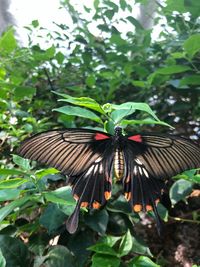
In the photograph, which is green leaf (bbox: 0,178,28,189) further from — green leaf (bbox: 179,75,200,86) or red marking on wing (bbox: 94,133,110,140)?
green leaf (bbox: 179,75,200,86)

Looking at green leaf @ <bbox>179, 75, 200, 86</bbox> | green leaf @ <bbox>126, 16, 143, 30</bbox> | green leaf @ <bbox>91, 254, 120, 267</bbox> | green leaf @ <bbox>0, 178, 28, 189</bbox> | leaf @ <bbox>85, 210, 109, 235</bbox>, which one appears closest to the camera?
green leaf @ <bbox>0, 178, 28, 189</bbox>

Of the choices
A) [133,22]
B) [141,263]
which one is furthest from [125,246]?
[133,22]

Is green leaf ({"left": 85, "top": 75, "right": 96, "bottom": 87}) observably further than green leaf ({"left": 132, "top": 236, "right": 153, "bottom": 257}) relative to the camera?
Yes

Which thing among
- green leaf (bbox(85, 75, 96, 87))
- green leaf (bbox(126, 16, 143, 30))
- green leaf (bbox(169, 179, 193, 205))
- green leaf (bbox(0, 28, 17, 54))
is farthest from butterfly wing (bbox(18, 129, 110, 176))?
green leaf (bbox(126, 16, 143, 30))

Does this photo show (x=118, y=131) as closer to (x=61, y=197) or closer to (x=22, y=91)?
(x=61, y=197)

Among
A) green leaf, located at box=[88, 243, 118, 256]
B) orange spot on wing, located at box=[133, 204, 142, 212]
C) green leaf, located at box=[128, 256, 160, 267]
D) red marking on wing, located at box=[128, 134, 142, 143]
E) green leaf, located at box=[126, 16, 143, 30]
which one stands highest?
green leaf, located at box=[126, 16, 143, 30]

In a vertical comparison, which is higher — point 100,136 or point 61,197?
point 100,136

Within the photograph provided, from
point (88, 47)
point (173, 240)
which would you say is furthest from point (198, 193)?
point (88, 47)

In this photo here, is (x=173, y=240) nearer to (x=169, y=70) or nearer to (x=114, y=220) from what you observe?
(x=114, y=220)

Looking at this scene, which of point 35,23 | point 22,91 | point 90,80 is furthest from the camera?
point 35,23
